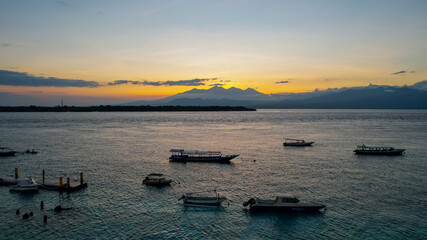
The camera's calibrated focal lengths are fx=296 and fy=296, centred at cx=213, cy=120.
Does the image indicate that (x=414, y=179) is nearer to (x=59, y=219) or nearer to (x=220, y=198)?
(x=220, y=198)

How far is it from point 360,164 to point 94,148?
194ft

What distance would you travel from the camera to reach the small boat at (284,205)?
103 ft

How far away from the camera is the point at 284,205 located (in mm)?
31469

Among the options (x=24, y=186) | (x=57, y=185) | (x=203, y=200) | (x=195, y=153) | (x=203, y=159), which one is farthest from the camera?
(x=203, y=159)

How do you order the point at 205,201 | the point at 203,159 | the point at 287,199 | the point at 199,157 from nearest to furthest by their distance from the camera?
the point at 287,199
the point at 205,201
the point at 203,159
the point at 199,157

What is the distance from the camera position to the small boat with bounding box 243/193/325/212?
103ft

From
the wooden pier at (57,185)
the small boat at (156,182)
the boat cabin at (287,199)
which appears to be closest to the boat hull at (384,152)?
the boat cabin at (287,199)

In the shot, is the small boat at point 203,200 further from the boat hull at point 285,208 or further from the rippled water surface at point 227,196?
the boat hull at point 285,208

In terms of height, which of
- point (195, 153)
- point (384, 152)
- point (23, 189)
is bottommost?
point (384, 152)

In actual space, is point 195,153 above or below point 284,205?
above

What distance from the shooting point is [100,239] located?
25250 mm

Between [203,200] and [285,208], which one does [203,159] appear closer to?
[203,200]

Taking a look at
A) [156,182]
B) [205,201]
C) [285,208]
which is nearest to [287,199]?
[285,208]

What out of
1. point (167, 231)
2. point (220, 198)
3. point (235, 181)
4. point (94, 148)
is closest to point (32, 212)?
point (167, 231)
